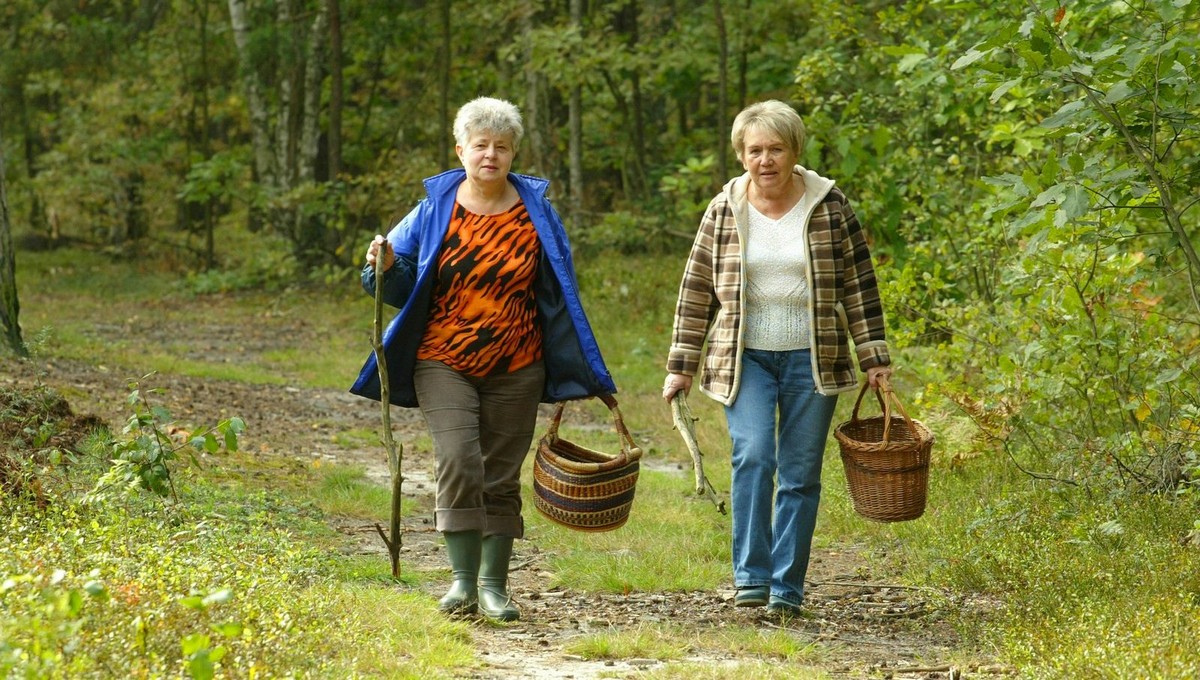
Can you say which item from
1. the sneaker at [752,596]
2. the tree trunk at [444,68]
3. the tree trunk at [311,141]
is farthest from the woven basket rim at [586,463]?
the tree trunk at [311,141]

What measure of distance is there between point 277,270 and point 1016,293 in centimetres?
1671

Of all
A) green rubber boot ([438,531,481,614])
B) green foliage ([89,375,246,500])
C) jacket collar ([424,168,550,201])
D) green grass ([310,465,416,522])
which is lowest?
green grass ([310,465,416,522])

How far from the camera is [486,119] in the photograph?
5586mm

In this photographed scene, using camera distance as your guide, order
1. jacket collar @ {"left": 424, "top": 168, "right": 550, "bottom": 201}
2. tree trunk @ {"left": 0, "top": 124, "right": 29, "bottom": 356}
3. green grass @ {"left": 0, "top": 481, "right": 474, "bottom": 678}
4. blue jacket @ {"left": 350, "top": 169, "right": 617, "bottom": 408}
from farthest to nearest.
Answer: tree trunk @ {"left": 0, "top": 124, "right": 29, "bottom": 356} → jacket collar @ {"left": 424, "top": 168, "right": 550, "bottom": 201} → blue jacket @ {"left": 350, "top": 169, "right": 617, "bottom": 408} → green grass @ {"left": 0, "top": 481, "right": 474, "bottom": 678}

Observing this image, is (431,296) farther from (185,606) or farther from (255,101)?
(255,101)

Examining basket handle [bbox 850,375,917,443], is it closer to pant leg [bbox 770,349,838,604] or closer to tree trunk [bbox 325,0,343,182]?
pant leg [bbox 770,349,838,604]

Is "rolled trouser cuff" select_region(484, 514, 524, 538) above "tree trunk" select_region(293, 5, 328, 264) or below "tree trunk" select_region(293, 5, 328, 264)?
below

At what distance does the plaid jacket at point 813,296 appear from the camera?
5.75 metres

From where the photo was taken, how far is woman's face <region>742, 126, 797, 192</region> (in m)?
5.68

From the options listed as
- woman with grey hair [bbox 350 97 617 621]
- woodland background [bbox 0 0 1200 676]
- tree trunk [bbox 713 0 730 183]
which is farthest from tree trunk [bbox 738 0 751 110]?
woman with grey hair [bbox 350 97 617 621]

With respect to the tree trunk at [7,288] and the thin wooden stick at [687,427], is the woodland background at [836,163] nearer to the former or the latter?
the tree trunk at [7,288]

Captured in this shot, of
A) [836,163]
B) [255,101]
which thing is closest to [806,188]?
[836,163]

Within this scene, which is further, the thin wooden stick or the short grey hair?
the thin wooden stick

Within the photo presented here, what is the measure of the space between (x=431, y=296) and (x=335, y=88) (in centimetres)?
1761
